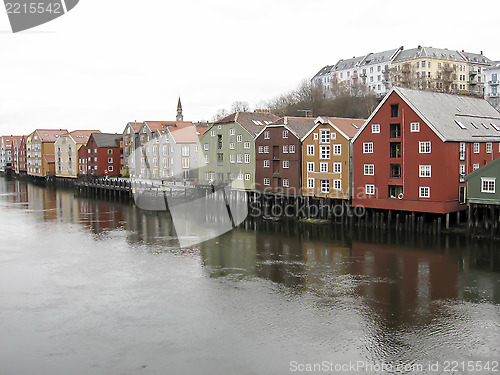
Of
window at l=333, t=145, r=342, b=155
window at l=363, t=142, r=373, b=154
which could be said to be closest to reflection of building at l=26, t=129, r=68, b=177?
window at l=333, t=145, r=342, b=155

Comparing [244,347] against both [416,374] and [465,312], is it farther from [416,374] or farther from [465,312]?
[465,312]

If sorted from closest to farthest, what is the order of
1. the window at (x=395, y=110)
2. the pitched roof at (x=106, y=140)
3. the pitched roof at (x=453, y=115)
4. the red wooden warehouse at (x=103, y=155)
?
Answer: the pitched roof at (x=453, y=115), the window at (x=395, y=110), the red wooden warehouse at (x=103, y=155), the pitched roof at (x=106, y=140)

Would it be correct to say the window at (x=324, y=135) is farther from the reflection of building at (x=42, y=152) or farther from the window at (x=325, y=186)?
the reflection of building at (x=42, y=152)

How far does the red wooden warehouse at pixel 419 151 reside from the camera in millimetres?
Result: 33688

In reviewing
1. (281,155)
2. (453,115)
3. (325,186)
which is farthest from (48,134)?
(453,115)

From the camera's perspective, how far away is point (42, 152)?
103 metres

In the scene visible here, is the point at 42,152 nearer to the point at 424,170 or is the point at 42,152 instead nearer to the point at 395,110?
the point at 395,110

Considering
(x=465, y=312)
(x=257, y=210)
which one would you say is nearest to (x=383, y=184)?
(x=257, y=210)

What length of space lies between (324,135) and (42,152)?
79.4 meters

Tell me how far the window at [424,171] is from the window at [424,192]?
0.86 meters

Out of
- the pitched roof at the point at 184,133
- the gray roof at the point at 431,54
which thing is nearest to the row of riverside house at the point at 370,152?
the pitched roof at the point at 184,133

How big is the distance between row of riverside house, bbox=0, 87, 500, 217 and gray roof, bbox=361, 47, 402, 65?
4148cm

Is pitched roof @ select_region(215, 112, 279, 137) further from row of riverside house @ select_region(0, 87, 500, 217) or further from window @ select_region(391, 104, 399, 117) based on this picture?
window @ select_region(391, 104, 399, 117)

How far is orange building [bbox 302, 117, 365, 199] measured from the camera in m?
40.1
